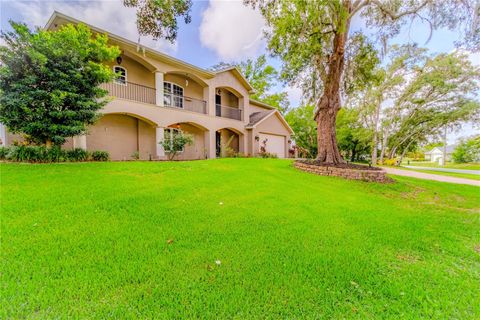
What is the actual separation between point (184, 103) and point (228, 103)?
4.68 metres

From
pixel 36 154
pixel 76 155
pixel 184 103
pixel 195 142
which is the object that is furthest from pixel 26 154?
pixel 195 142

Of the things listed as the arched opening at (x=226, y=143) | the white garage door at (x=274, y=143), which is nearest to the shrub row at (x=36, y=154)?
the arched opening at (x=226, y=143)

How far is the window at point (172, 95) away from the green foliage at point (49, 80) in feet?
17.2

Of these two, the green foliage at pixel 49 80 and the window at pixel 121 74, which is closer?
the green foliage at pixel 49 80

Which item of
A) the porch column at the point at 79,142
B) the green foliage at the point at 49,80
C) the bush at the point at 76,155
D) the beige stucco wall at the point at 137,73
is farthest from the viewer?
the beige stucco wall at the point at 137,73

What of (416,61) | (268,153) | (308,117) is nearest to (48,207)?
(268,153)

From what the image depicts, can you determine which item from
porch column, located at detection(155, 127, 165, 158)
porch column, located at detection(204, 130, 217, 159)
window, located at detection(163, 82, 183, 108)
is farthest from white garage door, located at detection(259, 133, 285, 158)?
porch column, located at detection(155, 127, 165, 158)

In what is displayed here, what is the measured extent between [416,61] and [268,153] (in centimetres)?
1816

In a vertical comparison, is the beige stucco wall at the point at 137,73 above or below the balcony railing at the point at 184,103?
above

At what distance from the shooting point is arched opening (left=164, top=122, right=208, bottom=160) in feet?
46.1

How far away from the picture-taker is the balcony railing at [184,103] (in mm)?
12969

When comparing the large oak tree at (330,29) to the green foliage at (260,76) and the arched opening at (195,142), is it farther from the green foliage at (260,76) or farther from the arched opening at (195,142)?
the green foliage at (260,76)

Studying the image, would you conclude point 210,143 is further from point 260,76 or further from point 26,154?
point 260,76

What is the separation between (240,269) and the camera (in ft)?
7.71
